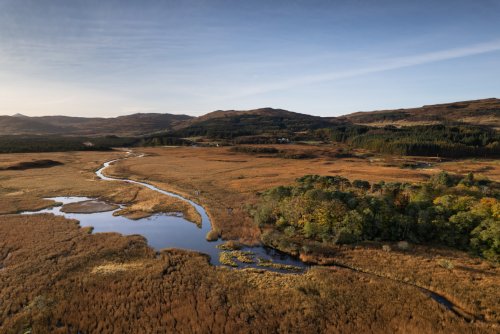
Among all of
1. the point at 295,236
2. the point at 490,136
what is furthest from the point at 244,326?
the point at 490,136

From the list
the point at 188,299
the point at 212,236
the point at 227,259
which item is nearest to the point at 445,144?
the point at 212,236

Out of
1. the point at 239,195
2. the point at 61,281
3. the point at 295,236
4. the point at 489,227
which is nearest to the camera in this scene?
the point at 61,281

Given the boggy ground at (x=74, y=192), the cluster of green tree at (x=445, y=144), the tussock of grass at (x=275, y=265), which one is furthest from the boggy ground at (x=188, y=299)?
the cluster of green tree at (x=445, y=144)

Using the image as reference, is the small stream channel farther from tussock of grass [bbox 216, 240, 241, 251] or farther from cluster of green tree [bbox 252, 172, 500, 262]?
cluster of green tree [bbox 252, 172, 500, 262]

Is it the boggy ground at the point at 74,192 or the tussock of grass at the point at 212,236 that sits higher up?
the boggy ground at the point at 74,192

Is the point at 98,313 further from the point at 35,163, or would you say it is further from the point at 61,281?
the point at 35,163

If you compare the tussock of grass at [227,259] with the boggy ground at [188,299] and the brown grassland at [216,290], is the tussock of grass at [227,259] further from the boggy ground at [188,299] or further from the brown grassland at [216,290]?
the brown grassland at [216,290]
